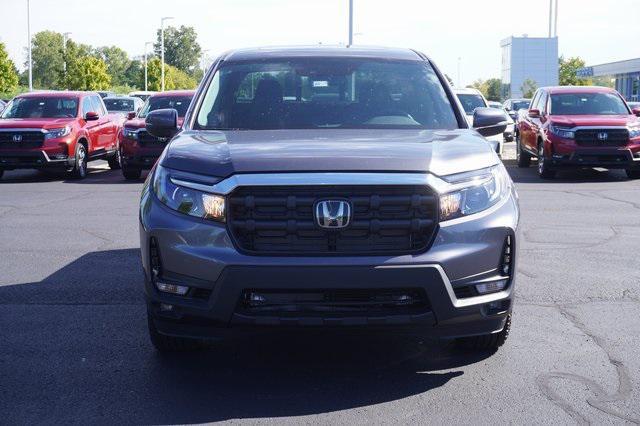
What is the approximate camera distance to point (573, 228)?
38.0 feet

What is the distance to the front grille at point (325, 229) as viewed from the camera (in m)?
4.75

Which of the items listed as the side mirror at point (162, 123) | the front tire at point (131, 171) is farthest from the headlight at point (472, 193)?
the front tire at point (131, 171)

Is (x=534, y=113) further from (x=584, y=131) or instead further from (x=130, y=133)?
(x=130, y=133)

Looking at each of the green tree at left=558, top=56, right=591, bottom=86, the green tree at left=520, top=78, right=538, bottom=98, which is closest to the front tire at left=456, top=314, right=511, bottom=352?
the green tree at left=520, top=78, right=538, bottom=98

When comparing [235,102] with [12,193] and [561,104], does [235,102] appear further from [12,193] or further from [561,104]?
[561,104]

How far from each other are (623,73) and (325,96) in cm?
9156

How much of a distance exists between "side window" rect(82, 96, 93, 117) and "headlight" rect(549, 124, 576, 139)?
9.47 m

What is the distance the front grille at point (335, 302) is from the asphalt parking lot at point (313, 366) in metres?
0.45

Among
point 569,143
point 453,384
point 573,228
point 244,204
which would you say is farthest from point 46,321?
point 569,143

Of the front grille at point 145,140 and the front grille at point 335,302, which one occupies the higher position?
the front grille at point 145,140

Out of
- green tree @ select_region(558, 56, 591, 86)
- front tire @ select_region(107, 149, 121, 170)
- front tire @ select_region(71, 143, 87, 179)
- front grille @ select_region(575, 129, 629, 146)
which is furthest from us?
green tree @ select_region(558, 56, 591, 86)

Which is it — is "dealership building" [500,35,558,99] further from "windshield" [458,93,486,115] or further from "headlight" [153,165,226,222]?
"headlight" [153,165,226,222]

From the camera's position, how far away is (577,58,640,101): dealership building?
86250mm

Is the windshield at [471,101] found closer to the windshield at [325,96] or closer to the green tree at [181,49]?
the windshield at [325,96]
